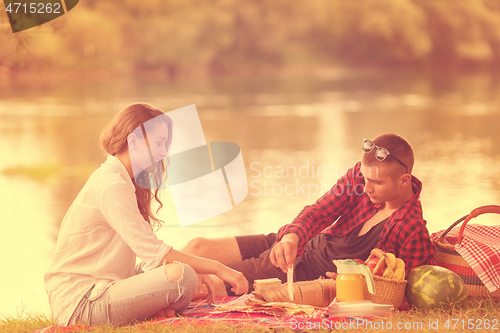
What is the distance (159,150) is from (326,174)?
431 centimetres

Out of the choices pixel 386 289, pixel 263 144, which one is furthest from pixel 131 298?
pixel 263 144

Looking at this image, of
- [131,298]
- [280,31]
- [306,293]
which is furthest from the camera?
[280,31]

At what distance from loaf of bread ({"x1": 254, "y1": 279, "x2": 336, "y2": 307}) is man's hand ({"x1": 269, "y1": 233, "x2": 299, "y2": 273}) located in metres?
0.08

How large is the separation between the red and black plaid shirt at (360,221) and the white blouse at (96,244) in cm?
68

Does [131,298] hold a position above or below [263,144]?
below

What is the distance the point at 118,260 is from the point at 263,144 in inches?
253

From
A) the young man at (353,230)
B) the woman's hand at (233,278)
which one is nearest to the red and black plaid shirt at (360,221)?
the young man at (353,230)

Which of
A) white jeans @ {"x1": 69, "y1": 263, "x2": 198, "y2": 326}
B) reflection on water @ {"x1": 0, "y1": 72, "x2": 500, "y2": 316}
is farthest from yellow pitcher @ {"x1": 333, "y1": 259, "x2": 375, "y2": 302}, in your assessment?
reflection on water @ {"x1": 0, "y1": 72, "x2": 500, "y2": 316}

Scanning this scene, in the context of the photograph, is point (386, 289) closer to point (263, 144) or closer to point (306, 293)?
point (306, 293)

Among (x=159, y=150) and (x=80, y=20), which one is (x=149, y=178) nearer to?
(x=159, y=150)

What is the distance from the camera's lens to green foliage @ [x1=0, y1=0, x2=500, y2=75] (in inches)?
895

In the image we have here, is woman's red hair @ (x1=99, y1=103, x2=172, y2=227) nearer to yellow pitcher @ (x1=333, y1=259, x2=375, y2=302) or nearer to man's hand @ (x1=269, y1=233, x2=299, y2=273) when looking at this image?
man's hand @ (x1=269, y1=233, x2=299, y2=273)

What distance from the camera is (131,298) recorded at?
2.00 meters

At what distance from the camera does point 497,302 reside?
92.5 inches
